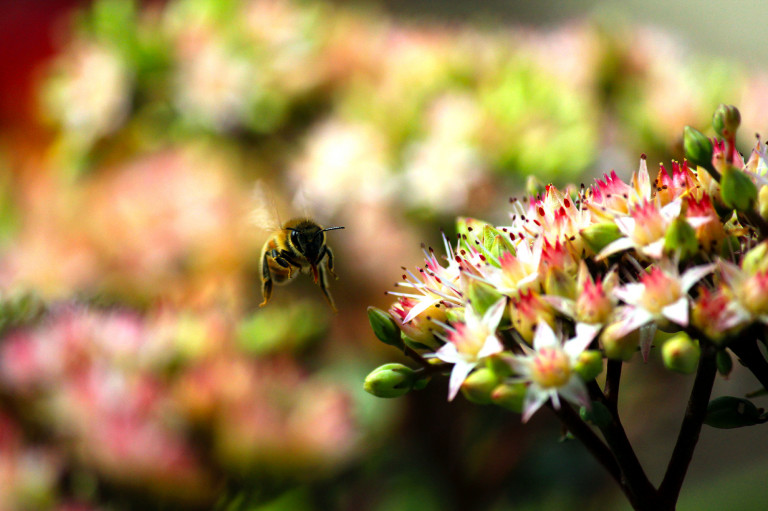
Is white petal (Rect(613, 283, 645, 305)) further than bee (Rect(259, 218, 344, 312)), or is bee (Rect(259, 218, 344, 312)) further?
bee (Rect(259, 218, 344, 312))

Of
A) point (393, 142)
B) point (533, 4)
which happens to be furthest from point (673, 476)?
point (533, 4)

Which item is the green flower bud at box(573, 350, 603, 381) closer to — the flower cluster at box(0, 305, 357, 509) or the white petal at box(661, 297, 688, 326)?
the white petal at box(661, 297, 688, 326)

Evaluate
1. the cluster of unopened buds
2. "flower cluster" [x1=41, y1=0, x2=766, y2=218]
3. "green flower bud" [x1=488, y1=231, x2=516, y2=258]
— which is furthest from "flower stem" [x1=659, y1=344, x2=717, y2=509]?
"flower cluster" [x1=41, y1=0, x2=766, y2=218]

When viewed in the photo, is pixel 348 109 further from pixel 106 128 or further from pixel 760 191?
pixel 760 191

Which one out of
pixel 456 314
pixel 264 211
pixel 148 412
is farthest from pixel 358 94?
pixel 456 314

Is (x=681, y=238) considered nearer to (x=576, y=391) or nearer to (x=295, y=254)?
(x=576, y=391)

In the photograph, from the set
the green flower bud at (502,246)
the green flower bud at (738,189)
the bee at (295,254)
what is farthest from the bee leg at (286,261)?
the green flower bud at (738,189)
